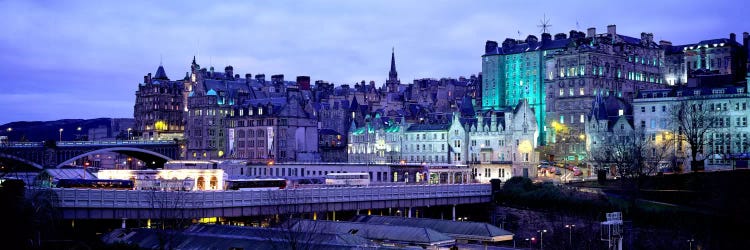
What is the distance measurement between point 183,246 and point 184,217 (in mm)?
11589

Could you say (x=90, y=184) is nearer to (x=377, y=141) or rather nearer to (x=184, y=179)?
(x=184, y=179)

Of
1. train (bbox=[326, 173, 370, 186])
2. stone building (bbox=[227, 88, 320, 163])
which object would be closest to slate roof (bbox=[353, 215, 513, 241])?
train (bbox=[326, 173, 370, 186])

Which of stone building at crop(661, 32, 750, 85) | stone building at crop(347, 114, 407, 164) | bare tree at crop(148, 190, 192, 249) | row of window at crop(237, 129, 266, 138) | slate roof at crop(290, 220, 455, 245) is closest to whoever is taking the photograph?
slate roof at crop(290, 220, 455, 245)

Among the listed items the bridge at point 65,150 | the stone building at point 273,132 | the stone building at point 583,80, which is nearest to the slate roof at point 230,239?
the bridge at point 65,150

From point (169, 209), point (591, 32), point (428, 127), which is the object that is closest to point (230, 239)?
point (169, 209)

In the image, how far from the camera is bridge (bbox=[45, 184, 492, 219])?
7710 cm

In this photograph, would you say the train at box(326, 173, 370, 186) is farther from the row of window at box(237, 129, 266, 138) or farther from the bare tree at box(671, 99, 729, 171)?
the row of window at box(237, 129, 266, 138)

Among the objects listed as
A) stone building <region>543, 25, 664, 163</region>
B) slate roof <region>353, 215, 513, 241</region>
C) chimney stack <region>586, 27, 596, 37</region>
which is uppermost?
chimney stack <region>586, 27, 596, 37</region>

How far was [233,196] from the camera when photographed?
85688 millimetres

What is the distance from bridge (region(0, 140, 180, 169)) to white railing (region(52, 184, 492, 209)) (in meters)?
60.1

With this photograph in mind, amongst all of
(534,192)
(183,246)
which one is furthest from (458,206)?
(183,246)

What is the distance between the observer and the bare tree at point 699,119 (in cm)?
13636

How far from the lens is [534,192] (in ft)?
372

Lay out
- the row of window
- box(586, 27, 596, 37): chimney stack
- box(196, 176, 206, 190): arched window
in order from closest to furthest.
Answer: box(196, 176, 206, 190): arched window → box(586, 27, 596, 37): chimney stack → the row of window
